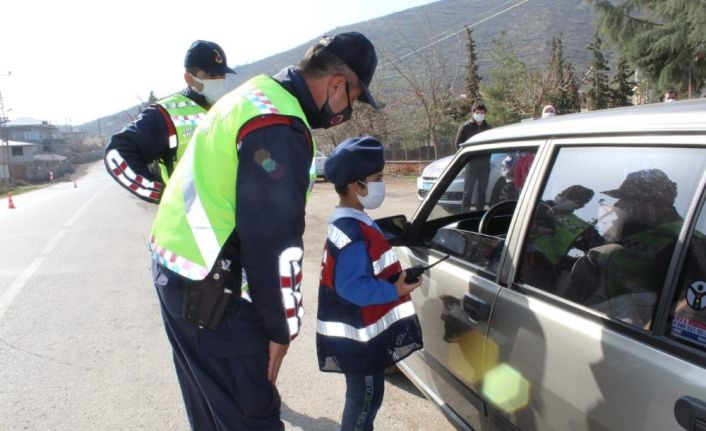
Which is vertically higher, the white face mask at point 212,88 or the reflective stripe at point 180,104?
the white face mask at point 212,88

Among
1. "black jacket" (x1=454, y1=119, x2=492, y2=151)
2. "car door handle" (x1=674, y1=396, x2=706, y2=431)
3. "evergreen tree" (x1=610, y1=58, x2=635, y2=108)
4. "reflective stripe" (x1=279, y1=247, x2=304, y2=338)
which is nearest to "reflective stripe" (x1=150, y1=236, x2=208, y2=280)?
"reflective stripe" (x1=279, y1=247, x2=304, y2=338)

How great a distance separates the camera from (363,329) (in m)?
2.19

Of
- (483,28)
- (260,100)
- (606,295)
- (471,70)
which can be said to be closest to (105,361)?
(260,100)

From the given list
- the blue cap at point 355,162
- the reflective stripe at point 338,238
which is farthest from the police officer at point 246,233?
the reflective stripe at point 338,238

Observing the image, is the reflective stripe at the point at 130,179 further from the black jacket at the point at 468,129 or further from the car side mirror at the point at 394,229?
the black jacket at the point at 468,129

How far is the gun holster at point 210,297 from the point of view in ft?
5.10

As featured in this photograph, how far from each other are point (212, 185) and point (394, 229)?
152 cm

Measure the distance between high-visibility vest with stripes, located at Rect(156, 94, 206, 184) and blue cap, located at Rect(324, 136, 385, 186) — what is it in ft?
4.50

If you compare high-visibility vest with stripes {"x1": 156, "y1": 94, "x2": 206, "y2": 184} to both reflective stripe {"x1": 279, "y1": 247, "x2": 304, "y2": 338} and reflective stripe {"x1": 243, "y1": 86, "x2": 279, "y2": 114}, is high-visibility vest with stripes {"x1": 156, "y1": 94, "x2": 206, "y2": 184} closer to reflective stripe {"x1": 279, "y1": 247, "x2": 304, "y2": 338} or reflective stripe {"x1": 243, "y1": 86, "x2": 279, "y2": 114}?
reflective stripe {"x1": 243, "y1": 86, "x2": 279, "y2": 114}

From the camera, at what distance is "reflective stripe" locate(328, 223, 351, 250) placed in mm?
2113

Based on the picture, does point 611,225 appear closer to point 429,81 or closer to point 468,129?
point 468,129

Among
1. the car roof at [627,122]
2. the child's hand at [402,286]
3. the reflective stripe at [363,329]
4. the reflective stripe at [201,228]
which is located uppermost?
the car roof at [627,122]

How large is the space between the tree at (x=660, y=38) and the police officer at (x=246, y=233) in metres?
15.6

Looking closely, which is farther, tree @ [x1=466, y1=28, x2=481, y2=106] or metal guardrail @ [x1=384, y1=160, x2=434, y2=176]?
tree @ [x1=466, y1=28, x2=481, y2=106]
